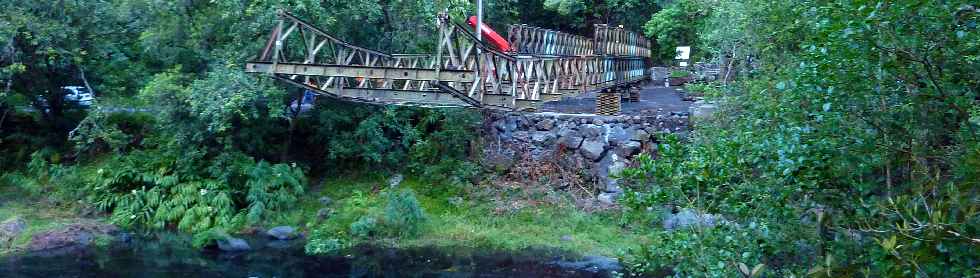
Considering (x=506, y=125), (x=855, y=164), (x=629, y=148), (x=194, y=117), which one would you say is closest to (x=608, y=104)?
(x=629, y=148)

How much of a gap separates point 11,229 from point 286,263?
19.1ft

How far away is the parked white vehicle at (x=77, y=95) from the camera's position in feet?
66.4

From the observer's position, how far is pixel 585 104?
2225cm

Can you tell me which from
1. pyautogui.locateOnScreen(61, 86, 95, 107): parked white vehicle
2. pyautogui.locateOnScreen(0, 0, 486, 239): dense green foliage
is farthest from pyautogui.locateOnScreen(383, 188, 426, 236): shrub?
pyautogui.locateOnScreen(61, 86, 95, 107): parked white vehicle

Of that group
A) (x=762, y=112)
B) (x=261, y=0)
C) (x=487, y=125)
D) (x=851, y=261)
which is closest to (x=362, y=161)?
(x=487, y=125)

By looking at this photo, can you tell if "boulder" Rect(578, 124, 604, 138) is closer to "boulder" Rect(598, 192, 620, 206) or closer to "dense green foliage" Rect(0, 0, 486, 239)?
"boulder" Rect(598, 192, 620, 206)

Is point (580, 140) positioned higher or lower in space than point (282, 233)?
higher

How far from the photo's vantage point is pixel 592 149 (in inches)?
695

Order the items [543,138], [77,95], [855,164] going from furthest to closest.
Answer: [77,95] → [543,138] → [855,164]

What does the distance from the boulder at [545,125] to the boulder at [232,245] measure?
641cm

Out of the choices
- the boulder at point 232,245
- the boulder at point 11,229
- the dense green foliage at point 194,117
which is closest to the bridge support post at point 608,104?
the dense green foliage at point 194,117

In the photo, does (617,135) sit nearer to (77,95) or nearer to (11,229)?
(11,229)

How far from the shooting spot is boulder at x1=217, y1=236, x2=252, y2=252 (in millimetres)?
16031

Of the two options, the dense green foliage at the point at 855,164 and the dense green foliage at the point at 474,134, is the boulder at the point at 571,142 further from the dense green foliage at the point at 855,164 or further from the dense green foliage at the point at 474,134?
the dense green foliage at the point at 855,164
